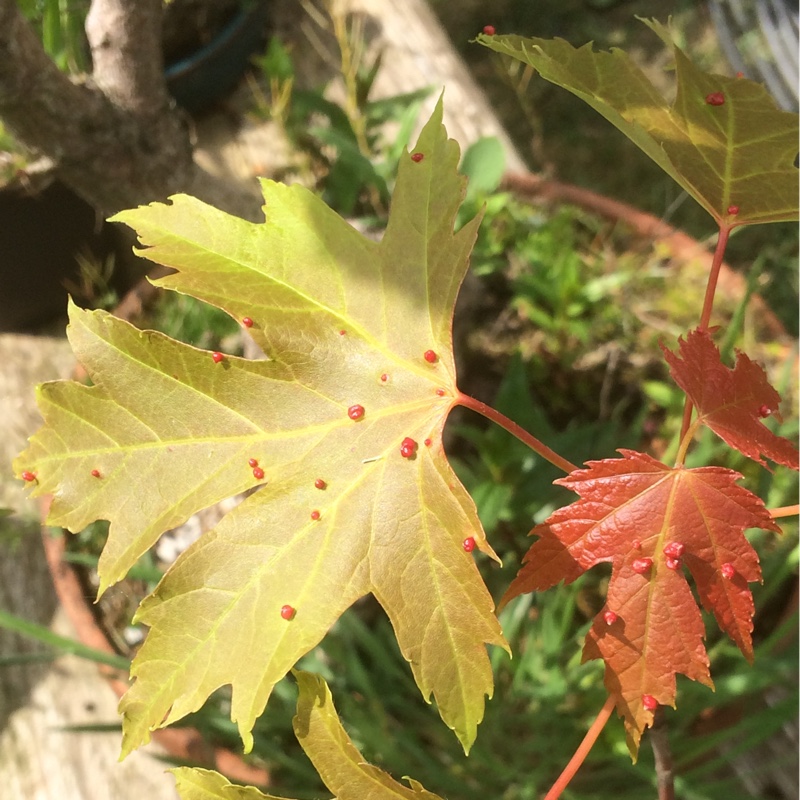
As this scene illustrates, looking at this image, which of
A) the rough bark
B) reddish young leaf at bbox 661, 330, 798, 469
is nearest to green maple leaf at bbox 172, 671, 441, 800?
reddish young leaf at bbox 661, 330, 798, 469

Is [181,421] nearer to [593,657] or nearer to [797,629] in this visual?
[593,657]

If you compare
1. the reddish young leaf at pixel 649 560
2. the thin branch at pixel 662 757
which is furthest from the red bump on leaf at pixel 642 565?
the thin branch at pixel 662 757

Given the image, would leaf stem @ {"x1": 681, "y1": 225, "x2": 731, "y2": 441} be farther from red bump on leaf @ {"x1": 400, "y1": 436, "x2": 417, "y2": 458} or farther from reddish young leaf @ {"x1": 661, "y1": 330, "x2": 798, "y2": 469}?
red bump on leaf @ {"x1": 400, "y1": 436, "x2": 417, "y2": 458}

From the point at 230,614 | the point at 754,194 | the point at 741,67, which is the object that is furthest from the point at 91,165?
the point at 741,67

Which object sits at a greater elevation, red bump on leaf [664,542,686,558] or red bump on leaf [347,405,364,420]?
red bump on leaf [347,405,364,420]

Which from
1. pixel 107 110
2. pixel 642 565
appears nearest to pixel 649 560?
pixel 642 565

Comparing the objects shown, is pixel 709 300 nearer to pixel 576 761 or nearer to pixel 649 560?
pixel 649 560
